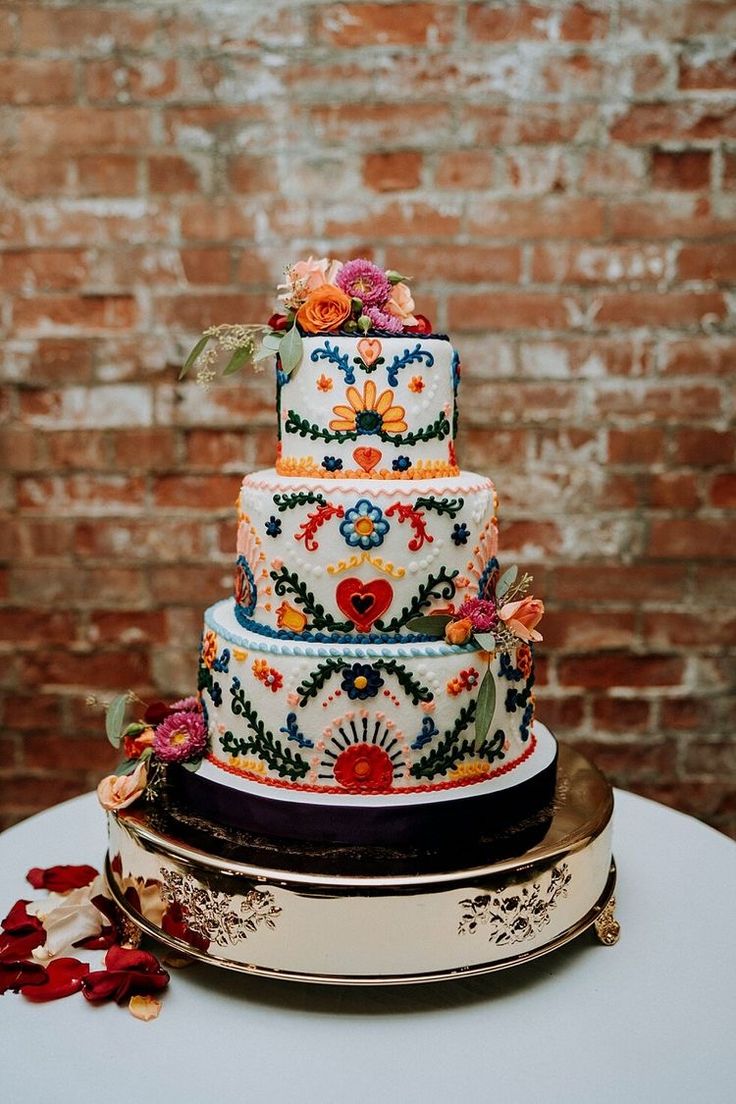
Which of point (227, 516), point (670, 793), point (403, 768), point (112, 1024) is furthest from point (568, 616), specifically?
point (112, 1024)

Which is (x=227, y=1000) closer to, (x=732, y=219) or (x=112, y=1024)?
(x=112, y=1024)

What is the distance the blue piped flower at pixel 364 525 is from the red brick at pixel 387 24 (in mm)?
1325

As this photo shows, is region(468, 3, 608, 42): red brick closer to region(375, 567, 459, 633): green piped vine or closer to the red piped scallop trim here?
region(375, 567, 459, 633): green piped vine

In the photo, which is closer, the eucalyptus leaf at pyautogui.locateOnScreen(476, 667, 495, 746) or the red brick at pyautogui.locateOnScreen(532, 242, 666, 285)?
the eucalyptus leaf at pyautogui.locateOnScreen(476, 667, 495, 746)

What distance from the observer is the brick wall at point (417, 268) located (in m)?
2.12

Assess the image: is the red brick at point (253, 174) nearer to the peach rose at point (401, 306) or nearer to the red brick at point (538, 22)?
the red brick at point (538, 22)

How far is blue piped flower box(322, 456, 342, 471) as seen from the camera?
1.40m

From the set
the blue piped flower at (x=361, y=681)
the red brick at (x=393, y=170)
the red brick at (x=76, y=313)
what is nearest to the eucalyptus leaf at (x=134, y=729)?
the blue piped flower at (x=361, y=681)

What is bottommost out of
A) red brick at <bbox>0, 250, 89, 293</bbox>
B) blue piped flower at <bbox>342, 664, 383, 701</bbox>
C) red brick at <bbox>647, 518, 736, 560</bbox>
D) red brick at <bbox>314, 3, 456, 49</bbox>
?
blue piped flower at <bbox>342, 664, 383, 701</bbox>

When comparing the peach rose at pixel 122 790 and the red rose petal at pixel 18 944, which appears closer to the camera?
the red rose petal at pixel 18 944

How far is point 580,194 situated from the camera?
7.07 ft

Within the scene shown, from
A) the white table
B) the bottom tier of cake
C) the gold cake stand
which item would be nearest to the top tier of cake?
the bottom tier of cake

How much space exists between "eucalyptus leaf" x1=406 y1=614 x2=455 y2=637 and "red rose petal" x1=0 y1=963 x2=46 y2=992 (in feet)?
2.24

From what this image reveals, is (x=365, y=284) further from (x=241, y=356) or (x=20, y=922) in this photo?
(x=20, y=922)
